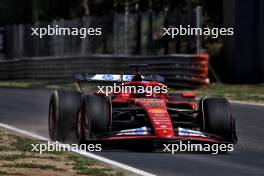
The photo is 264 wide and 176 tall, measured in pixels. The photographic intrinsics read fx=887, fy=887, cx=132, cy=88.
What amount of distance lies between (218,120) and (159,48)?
59.1 ft


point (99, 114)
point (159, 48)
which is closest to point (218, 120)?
point (99, 114)

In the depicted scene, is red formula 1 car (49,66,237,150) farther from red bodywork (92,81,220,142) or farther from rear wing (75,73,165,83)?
rear wing (75,73,165,83)

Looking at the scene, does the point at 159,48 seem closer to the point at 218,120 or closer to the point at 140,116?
the point at 140,116

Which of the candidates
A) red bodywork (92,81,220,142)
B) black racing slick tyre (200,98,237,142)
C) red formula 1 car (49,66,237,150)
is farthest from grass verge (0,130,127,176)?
black racing slick tyre (200,98,237,142)

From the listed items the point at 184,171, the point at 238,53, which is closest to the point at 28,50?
the point at 238,53

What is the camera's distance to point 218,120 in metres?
11.8

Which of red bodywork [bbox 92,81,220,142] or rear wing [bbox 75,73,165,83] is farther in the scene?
rear wing [bbox 75,73,165,83]

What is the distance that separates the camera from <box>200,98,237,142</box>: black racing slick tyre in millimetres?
11766

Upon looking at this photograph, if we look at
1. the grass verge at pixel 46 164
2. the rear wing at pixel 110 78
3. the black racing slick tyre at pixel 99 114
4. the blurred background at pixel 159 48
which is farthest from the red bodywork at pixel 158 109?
the blurred background at pixel 159 48

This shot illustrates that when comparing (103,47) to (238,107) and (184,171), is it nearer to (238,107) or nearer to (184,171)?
(238,107)

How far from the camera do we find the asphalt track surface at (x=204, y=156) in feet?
33.0

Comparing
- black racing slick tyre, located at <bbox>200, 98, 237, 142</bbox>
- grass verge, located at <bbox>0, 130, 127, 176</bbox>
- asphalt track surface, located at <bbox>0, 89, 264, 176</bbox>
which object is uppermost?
black racing slick tyre, located at <bbox>200, 98, 237, 142</bbox>

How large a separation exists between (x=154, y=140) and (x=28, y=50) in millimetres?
29336

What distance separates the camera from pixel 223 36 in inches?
1169
